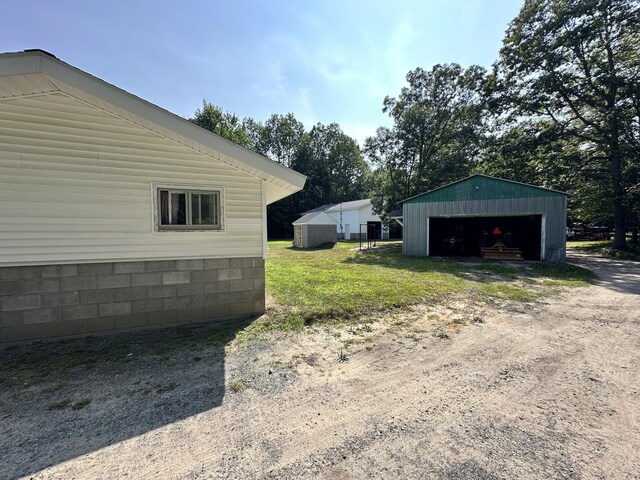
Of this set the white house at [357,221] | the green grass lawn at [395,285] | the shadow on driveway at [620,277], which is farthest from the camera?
the white house at [357,221]

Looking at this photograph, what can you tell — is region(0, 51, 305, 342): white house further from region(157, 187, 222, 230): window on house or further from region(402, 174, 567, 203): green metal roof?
region(402, 174, 567, 203): green metal roof

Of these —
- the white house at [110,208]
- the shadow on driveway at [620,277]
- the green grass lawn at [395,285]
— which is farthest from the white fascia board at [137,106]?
the shadow on driveway at [620,277]

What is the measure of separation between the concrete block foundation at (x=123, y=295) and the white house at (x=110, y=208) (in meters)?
0.02

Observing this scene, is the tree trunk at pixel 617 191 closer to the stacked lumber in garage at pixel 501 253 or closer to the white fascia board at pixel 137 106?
the stacked lumber in garage at pixel 501 253

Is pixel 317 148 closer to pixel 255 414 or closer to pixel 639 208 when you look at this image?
pixel 639 208

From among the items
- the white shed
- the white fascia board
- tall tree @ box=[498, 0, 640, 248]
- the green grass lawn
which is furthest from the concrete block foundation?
tall tree @ box=[498, 0, 640, 248]

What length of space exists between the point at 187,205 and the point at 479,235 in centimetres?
1778

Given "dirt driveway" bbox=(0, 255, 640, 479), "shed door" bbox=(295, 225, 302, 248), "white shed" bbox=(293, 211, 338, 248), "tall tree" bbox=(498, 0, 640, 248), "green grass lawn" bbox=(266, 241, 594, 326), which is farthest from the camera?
"shed door" bbox=(295, 225, 302, 248)

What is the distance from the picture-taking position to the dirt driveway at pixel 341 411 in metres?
2.08

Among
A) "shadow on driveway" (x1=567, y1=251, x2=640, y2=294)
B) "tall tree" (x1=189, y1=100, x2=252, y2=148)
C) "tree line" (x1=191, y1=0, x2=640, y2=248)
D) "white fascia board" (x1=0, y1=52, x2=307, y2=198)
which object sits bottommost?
"shadow on driveway" (x1=567, y1=251, x2=640, y2=294)

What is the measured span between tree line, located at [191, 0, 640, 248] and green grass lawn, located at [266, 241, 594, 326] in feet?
35.3

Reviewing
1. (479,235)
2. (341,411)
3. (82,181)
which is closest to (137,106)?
(82,181)

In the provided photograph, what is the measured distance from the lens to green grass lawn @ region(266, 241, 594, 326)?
236 inches

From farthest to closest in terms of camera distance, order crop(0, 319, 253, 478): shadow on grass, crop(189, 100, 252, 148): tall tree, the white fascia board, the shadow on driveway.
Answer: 1. crop(189, 100, 252, 148): tall tree
2. the shadow on driveway
3. the white fascia board
4. crop(0, 319, 253, 478): shadow on grass
